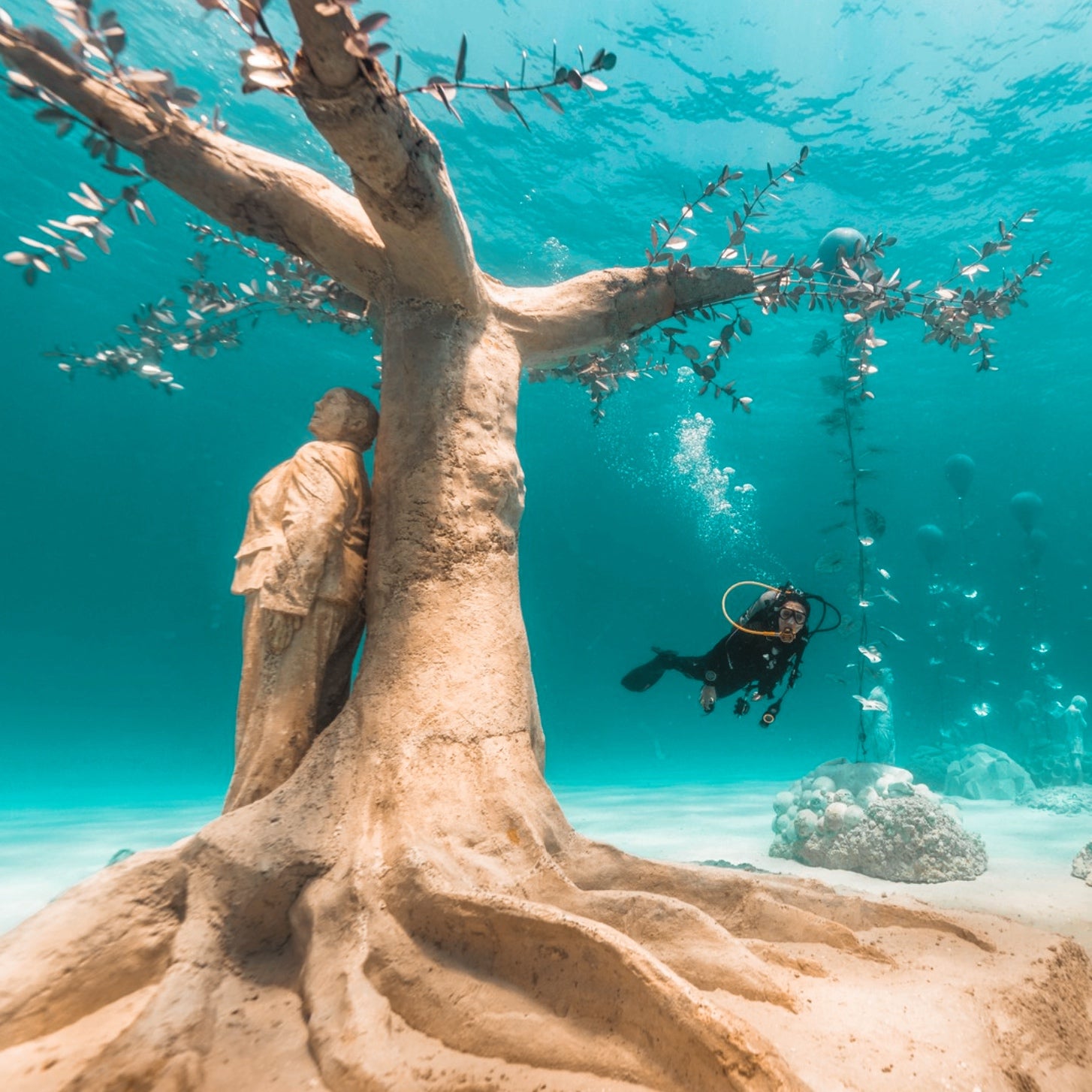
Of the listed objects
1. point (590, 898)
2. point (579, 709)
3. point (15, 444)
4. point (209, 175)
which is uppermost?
point (15, 444)

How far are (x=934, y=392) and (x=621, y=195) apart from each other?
25495mm

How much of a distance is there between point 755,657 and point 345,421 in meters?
3.06

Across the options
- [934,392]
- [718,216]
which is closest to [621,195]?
[718,216]

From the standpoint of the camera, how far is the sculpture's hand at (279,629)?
9.36ft

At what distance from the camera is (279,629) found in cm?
Result: 286

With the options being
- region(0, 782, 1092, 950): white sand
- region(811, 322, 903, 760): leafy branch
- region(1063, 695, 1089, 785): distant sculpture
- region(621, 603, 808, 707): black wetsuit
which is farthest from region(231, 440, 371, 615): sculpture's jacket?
region(1063, 695, 1089, 785): distant sculpture

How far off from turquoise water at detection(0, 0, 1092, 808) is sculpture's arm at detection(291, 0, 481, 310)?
7.59 m

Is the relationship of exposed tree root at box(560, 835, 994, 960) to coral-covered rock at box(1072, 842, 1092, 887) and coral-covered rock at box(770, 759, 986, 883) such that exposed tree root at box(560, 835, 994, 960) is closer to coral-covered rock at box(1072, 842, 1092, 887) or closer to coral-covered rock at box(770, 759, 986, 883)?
coral-covered rock at box(770, 759, 986, 883)

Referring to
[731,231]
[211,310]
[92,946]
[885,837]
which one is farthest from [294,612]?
[885,837]

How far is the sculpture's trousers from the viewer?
9.18 feet

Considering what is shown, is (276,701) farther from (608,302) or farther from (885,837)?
(885,837)

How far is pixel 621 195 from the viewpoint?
59.1ft

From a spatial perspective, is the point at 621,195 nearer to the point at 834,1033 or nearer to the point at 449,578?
the point at 449,578

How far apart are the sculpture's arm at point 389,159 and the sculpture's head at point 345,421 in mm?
705
